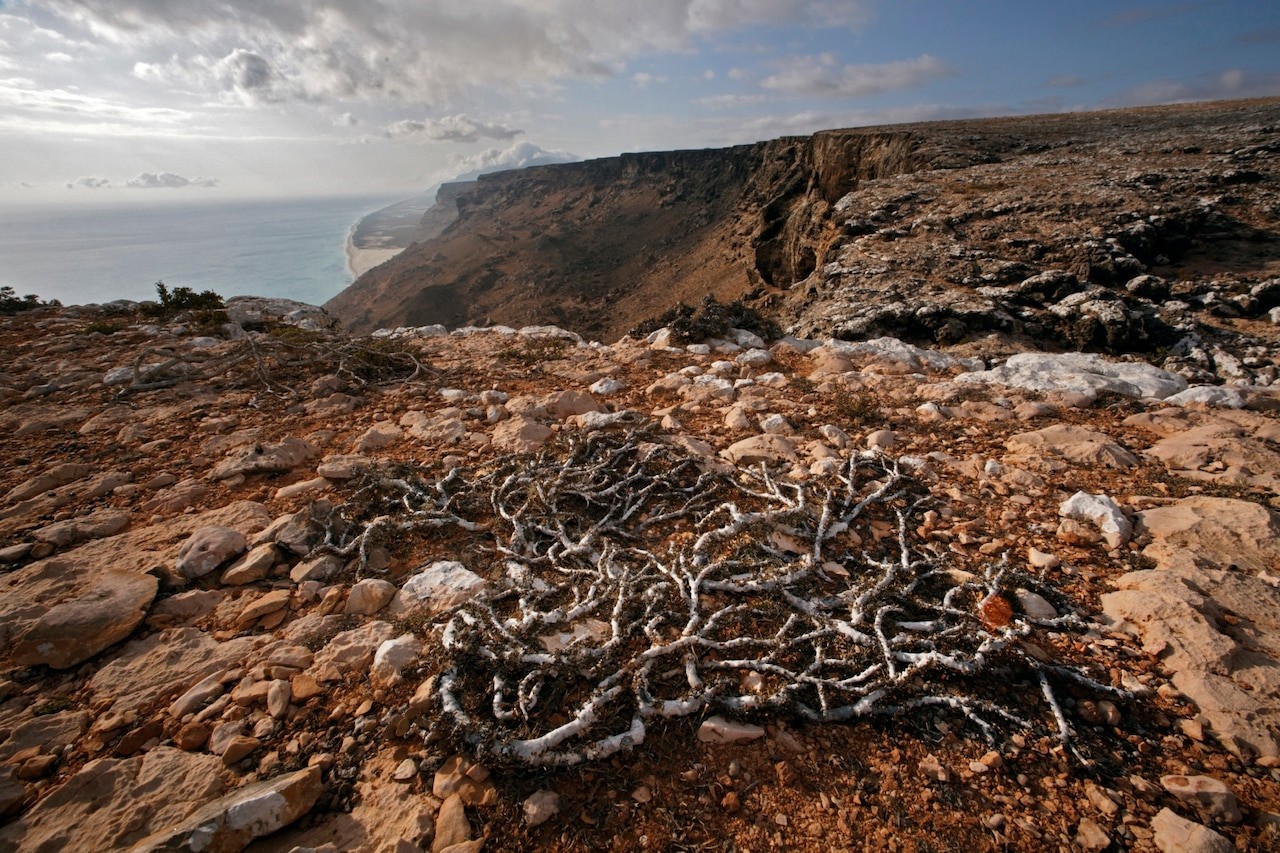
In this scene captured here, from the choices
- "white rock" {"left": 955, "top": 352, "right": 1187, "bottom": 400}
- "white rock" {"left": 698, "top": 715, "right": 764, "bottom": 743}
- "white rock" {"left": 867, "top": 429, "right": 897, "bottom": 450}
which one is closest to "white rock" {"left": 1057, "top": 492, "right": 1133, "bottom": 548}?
"white rock" {"left": 867, "top": 429, "right": 897, "bottom": 450}

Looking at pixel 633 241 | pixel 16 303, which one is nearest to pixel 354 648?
pixel 16 303

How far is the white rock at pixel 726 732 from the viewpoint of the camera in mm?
→ 1987

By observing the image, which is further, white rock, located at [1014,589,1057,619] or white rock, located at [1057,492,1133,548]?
white rock, located at [1057,492,1133,548]

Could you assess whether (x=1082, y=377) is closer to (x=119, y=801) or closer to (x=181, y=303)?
(x=119, y=801)

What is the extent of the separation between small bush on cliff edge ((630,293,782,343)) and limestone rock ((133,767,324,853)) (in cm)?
624

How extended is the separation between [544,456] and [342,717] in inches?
85.9

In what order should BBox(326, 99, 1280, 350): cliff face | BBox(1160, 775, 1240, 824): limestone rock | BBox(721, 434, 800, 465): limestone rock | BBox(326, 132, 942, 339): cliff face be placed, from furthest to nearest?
BBox(326, 132, 942, 339): cliff face < BBox(326, 99, 1280, 350): cliff face < BBox(721, 434, 800, 465): limestone rock < BBox(1160, 775, 1240, 824): limestone rock

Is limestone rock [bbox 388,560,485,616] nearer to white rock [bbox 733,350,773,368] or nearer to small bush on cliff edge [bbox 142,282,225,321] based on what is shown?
white rock [bbox 733,350,773,368]

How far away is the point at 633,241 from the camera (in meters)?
57.8

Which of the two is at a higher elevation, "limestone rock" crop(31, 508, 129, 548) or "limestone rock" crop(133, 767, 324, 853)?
"limestone rock" crop(31, 508, 129, 548)

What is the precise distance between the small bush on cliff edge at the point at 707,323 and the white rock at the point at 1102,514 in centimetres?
478

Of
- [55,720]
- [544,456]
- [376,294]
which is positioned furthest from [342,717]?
[376,294]

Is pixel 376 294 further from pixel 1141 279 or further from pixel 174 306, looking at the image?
pixel 1141 279

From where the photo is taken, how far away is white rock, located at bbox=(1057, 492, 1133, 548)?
115 inches
